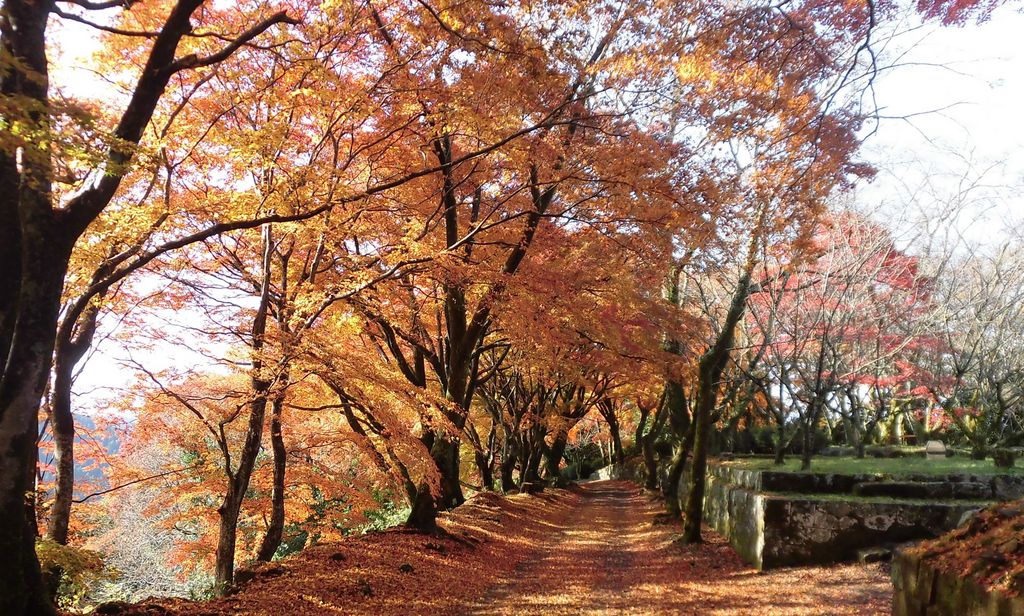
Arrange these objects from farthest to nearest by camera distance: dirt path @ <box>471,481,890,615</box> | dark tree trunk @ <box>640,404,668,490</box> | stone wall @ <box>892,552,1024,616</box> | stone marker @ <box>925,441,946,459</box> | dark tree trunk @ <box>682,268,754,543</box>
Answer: dark tree trunk @ <box>640,404,668,490</box>
stone marker @ <box>925,441,946,459</box>
dark tree trunk @ <box>682,268,754,543</box>
dirt path @ <box>471,481,890,615</box>
stone wall @ <box>892,552,1024,616</box>

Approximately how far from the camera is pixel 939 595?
14.0 ft

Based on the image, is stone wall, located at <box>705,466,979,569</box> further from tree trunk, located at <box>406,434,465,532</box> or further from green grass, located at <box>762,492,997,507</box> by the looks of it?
tree trunk, located at <box>406,434,465,532</box>

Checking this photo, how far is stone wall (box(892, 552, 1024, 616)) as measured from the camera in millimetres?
3566

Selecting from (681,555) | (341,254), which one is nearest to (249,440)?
(341,254)

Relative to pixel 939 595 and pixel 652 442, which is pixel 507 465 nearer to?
pixel 652 442

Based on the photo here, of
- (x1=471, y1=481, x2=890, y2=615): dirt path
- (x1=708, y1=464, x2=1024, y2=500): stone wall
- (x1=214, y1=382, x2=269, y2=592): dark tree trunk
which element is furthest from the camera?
(x1=708, y1=464, x2=1024, y2=500): stone wall

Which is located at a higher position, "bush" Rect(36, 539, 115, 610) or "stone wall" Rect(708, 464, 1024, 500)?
"stone wall" Rect(708, 464, 1024, 500)

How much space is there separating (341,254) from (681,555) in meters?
8.18

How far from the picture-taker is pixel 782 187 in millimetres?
9938

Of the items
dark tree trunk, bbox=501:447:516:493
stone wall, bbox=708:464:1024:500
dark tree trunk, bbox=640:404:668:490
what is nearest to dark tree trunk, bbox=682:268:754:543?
stone wall, bbox=708:464:1024:500

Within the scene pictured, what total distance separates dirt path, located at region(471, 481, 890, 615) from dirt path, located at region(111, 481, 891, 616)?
15 millimetres

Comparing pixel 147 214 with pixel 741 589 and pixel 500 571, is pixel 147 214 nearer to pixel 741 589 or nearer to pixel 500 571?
pixel 500 571

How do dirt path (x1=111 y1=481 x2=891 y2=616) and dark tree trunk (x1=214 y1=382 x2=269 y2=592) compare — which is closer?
dirt path (x1=111 y1=481 x2=891 y2=616)

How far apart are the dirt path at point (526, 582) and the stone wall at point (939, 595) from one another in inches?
64.7
